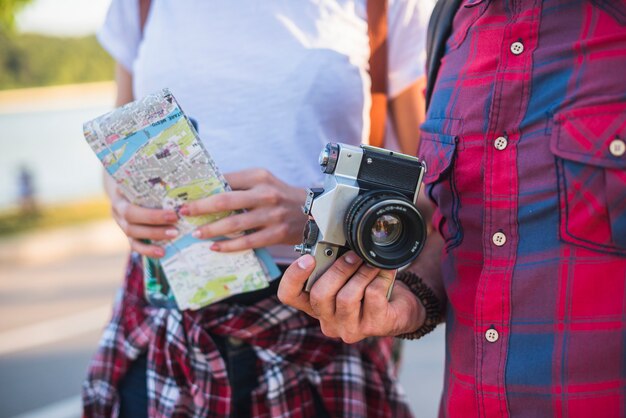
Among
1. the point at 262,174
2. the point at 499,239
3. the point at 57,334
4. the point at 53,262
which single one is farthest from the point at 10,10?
the point at 499,239

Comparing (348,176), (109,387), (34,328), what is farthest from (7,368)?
(348,176)

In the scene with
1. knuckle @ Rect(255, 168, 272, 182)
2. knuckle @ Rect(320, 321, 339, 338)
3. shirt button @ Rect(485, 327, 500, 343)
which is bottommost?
knuckle @ Rect(320, 321, 339, 338)

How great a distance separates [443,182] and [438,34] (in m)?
0.32

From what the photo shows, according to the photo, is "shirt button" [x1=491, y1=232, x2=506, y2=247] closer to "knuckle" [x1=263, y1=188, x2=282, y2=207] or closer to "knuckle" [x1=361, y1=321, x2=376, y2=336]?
"knuckle" [x1=361, y1=321, x2=376, y2=336]

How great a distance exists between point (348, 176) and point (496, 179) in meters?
0.26

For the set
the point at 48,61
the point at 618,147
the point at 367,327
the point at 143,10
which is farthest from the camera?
the point at 48,61

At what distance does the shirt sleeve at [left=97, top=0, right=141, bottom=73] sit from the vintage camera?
0.92 meters

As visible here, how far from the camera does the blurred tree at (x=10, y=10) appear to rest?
28.6 feet

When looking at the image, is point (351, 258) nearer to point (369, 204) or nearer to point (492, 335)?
point (369, 204)

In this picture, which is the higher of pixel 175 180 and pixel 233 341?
pixel 175 180

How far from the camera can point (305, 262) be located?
1348mm

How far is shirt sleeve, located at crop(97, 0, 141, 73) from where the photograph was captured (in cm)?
200

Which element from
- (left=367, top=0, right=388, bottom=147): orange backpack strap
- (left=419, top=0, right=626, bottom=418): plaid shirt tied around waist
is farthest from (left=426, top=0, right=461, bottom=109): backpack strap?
(left=367, top=0, right=388, bottom=147): orange backpack strap

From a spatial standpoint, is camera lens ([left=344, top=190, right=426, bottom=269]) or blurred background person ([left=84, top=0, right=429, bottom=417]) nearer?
camera lens ([left=344, top=190, right=426, bottom=269])
